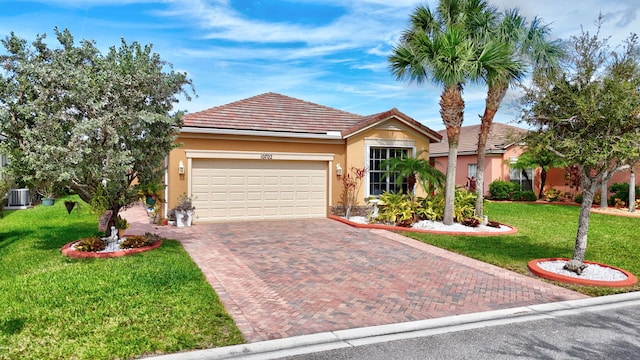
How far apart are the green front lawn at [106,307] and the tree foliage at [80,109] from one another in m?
1.71

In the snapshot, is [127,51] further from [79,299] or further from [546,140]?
[546,140]

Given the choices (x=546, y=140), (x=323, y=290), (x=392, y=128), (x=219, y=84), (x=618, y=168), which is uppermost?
(x=219, y=84)

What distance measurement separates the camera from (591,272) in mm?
7672

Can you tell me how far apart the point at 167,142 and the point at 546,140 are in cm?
769

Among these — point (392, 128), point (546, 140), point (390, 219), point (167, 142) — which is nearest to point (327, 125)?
point (392, 128)

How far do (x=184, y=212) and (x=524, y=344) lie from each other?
418 inches

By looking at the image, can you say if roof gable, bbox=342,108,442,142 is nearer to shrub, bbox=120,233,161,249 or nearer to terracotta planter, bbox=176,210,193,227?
terracotta planter, bbox=176,210,193,227

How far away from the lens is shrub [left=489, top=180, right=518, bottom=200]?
23.0 metres

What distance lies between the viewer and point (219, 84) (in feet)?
55.5

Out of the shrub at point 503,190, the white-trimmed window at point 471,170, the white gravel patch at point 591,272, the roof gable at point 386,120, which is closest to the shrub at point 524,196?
the shrub at point 503,190

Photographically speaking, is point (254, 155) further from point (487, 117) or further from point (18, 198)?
point (18, 198)

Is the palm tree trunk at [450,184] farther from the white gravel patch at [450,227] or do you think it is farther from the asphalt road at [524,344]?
the asphalt road at [524,344]

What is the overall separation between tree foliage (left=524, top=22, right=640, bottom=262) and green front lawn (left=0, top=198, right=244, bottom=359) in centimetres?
651

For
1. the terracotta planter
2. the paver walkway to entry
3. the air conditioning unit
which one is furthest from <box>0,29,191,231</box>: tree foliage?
the air conditioning unit
